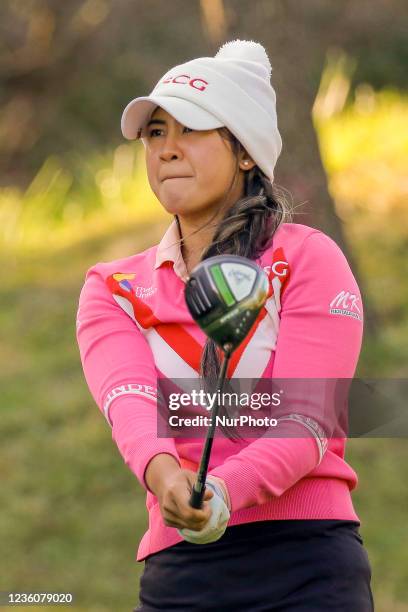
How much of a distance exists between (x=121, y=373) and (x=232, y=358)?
0.28m

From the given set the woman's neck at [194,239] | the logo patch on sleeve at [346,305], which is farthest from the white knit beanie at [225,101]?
the logo patch on sleeve at [346,305]

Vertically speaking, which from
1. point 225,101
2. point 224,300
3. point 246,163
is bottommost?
point 224,300

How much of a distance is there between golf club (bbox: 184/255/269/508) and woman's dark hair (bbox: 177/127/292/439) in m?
0.34

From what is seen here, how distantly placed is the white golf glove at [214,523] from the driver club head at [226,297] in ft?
1.03

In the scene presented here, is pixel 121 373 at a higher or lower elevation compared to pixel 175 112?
lower

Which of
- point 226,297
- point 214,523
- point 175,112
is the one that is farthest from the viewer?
point 175,112

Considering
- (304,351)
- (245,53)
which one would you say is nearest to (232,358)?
(304,351)

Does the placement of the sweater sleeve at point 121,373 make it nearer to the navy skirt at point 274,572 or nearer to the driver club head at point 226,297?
the navy skirt at point 274,572

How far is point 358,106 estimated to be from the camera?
1044 centimetres

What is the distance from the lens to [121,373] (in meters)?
3.25

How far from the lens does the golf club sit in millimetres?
2756

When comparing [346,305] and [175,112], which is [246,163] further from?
[346,305]

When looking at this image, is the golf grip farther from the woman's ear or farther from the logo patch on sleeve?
the woman's ear

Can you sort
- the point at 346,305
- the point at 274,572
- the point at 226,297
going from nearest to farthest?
the point at 226,297 < the point at 274,572 < the point at 346,305
